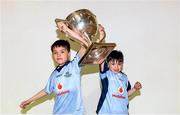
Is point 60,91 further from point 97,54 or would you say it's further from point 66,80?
point 97,54

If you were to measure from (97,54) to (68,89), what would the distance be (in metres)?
0.16

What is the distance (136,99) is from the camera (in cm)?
164

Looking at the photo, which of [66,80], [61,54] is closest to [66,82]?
[66,80]

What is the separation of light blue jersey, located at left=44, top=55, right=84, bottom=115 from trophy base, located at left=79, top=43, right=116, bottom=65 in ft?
0.13

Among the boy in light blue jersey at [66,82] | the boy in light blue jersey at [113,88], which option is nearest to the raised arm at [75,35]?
the boy in light blue jersey at [66,82]

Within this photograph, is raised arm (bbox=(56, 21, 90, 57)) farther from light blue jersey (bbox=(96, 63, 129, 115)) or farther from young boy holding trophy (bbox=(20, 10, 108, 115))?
light blue jersey (bbox=(96, 63, 129, 115))

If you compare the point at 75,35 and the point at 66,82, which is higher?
the point at 75,35

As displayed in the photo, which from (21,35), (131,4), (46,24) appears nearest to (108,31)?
(131,4)

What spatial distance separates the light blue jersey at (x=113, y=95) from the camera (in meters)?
1.34

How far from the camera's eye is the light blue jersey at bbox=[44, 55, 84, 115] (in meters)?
1.29

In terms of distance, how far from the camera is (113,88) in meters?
1.36

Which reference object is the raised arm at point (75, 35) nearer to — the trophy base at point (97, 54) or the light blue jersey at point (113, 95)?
the trophy base at point (97, 54)

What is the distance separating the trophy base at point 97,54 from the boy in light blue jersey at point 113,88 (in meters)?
0.05

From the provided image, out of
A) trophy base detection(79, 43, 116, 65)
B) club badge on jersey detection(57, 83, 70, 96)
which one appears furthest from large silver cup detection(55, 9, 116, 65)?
club badge on jersey detection(57, 83, 70, 96)
